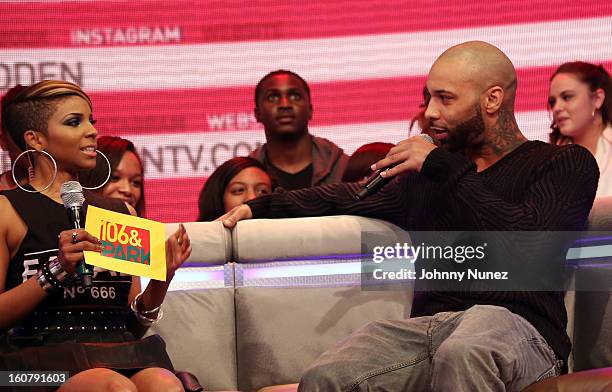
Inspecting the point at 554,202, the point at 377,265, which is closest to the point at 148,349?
the point at 377,265

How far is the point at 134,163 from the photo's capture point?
4246mm

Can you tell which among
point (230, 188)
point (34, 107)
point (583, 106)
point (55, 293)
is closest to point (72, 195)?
point (55, 293)

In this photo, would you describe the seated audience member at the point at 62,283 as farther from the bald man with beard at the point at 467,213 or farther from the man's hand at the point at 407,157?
the man's hand at the point at 407,157

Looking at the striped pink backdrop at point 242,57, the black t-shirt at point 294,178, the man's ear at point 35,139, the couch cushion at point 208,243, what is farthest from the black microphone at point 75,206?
the striped pink backdrop at point 242,57

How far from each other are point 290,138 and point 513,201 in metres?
1.78

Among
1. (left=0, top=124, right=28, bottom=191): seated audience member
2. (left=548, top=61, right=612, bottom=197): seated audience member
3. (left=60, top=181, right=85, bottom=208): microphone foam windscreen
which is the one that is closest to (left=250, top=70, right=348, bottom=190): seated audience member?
(left=548, top=61, right=612, bottom=197): seated audience member

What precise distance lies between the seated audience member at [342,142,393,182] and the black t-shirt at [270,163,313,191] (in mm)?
281

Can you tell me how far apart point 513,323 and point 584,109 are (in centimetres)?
204

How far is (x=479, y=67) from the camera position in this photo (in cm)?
347

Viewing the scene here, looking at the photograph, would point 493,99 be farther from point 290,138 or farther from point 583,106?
point 290,138

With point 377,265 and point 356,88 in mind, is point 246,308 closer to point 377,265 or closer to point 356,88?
point 377,265

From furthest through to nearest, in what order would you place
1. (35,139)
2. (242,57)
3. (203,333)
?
(242,57) → (203,333) → (35,139)

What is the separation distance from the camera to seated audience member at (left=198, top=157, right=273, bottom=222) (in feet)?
14.1

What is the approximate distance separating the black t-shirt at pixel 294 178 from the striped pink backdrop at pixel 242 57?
539 millimetres
